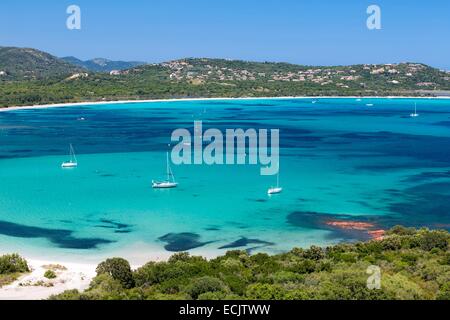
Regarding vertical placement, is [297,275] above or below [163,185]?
above

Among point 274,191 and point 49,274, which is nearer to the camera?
point 49,274

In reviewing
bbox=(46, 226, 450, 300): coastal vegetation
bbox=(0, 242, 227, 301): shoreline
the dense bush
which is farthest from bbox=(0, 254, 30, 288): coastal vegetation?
bbox=(46, 226, 450, 300): coastal vegetation

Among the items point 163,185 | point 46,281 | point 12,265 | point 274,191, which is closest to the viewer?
point 46,281

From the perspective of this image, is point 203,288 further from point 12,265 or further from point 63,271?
point 12,265

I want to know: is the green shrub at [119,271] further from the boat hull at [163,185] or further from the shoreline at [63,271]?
the boat hull at [163,185]

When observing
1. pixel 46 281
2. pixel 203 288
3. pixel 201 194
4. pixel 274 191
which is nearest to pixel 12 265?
pixel 46 281
